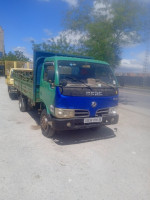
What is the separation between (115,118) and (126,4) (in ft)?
27.9

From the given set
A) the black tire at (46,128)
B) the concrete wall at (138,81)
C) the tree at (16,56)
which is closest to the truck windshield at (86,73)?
the black tire at (46,128)

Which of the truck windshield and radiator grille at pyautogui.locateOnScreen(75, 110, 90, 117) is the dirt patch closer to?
radiator grille at pyautogui.locateOnScreen(75, 110, 90, 117)

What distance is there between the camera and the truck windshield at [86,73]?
454 centimetres

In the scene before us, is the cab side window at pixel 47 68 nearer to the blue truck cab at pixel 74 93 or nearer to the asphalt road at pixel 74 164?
the blue truck cab at pixel 74 93

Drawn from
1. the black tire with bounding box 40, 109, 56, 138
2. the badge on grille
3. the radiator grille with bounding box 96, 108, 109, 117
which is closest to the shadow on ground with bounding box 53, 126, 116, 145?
the black tire with bounding box 40, 109, 56, 138

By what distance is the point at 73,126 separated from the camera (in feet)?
13.6

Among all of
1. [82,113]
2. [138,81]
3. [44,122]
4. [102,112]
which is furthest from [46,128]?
[138,81]

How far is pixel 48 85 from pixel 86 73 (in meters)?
1.41

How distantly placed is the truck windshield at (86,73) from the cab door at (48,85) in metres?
0.31

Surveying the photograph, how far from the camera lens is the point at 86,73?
5230mm

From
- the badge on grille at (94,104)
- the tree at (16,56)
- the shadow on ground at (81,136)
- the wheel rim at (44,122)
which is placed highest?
the tree at (16,56)

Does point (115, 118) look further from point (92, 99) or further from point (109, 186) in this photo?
point (109, 186)

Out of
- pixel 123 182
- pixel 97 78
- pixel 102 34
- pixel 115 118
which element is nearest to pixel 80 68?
pixel 97 78

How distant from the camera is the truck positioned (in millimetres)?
4043
